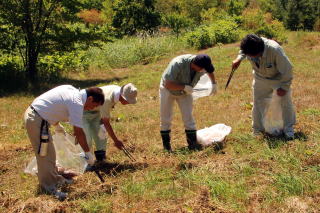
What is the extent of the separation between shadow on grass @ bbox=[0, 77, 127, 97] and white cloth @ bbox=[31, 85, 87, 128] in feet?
25.5

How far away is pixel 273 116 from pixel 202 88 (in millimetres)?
1080

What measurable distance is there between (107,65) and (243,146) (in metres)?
11.8

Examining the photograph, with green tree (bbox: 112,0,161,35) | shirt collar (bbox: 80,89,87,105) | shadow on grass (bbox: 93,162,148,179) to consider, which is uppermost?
green tree (bbox: 112,0,161,35)

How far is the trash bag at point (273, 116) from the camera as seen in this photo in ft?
18.7

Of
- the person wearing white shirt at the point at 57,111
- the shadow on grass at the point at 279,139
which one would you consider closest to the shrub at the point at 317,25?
the shadow on grass at the point at 279,139

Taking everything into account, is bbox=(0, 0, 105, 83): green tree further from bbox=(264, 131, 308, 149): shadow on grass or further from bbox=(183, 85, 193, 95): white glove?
bbox=(264, 131, 308, 149): shadow on grass

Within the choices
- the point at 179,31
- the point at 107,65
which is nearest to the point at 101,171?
the point at 107,65

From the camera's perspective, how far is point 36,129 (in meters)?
4.31

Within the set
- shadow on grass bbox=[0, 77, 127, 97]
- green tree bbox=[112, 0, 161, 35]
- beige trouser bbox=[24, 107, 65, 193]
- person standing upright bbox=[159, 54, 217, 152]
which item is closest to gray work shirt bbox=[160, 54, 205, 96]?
person standing upright bbox=[159, 54, 217, 152]

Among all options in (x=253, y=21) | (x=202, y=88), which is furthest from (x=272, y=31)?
(x=202, y=88)

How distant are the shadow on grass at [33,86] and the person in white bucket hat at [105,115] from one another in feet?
22.5

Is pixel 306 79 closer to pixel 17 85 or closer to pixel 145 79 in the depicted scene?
pixel 145 79

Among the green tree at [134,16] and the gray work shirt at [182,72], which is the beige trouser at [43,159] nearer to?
the gray work shirt at [182,72]

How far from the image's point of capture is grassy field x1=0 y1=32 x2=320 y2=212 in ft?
12.7
